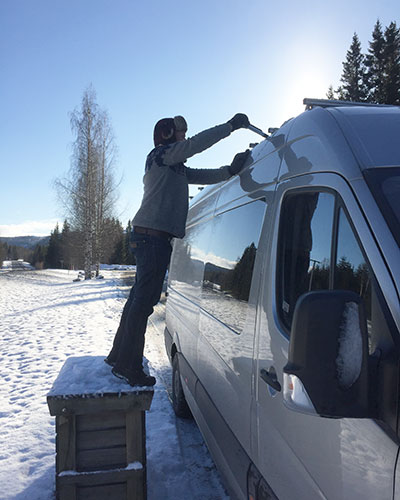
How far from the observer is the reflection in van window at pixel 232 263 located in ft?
7.38

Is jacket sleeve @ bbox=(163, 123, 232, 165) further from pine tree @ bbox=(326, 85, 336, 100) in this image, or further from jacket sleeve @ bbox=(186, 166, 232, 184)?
pine tree @ bbox=(326, 85, 336, 100)

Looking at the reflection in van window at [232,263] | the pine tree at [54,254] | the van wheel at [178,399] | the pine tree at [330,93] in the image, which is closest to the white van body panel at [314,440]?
the reflection in van window at [232,263]

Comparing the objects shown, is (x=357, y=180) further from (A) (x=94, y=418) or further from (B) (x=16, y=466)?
(B) (x=16, y=466)

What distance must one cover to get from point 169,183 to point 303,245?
4.40 ft

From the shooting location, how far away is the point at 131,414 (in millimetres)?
2547

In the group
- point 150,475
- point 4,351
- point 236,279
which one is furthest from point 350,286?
point 4,351

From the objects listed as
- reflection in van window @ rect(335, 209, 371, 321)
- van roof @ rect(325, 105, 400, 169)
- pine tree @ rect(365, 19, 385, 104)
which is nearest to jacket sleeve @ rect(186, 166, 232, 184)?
van roof @ rect(325, 105, 400, 169)

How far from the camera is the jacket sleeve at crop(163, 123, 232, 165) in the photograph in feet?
8.66

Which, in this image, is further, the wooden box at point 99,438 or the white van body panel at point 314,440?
the wooden box at point 99,438

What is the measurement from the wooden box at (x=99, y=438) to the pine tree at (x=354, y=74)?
32.3 metres

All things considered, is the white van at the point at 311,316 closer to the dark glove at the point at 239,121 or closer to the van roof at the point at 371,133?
the van roof at the point at 371,133

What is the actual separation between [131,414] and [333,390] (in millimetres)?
1848

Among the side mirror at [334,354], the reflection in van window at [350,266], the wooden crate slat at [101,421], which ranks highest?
the reflection in van window at [350,266]

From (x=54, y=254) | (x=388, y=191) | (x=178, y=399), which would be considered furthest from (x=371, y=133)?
(x=54, y=254)
